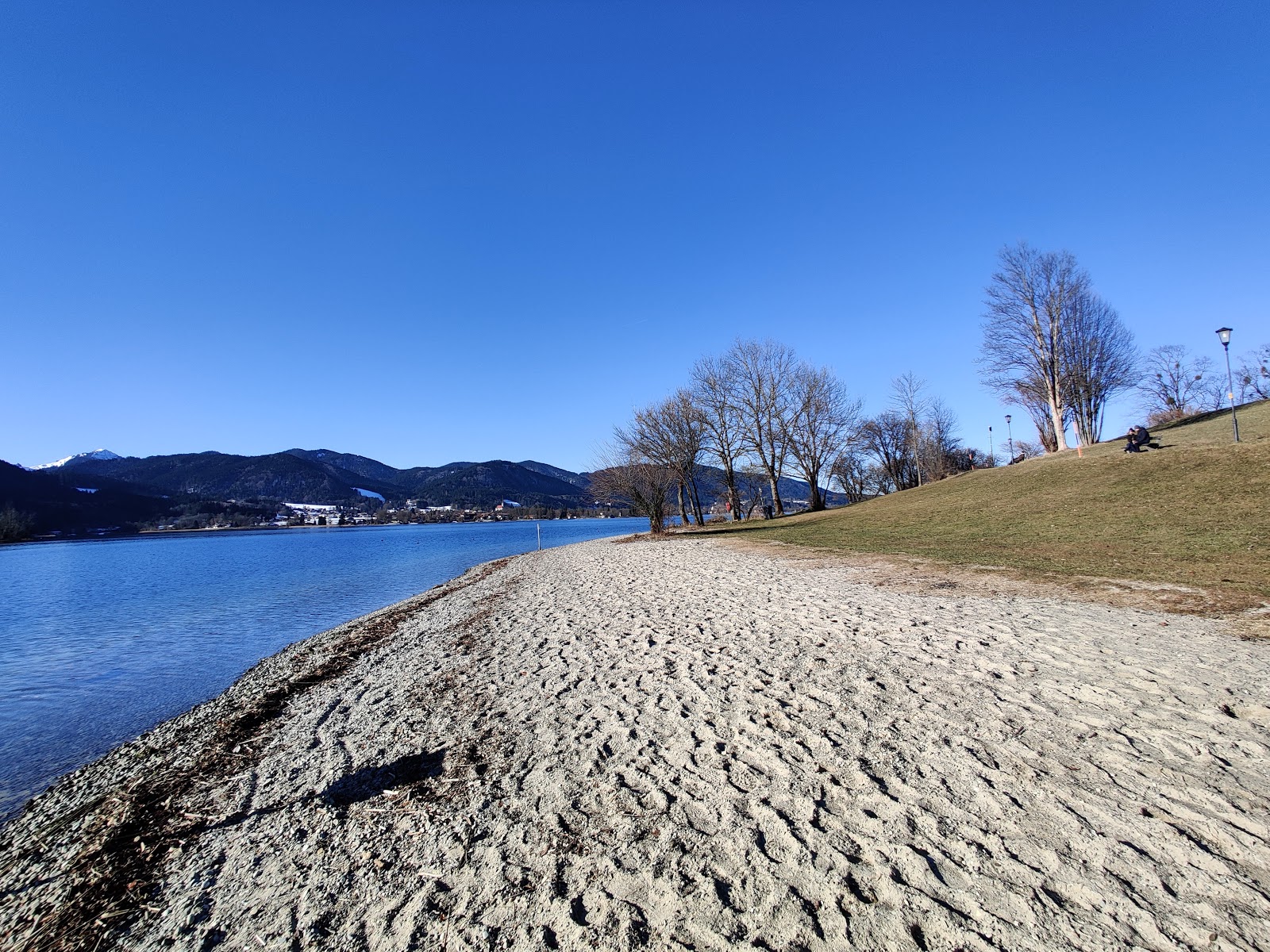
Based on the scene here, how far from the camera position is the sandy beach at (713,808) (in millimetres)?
2609

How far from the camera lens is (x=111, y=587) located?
28.3 metres

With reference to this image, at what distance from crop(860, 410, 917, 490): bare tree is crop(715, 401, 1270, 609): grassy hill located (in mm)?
25568

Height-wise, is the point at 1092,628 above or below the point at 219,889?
above

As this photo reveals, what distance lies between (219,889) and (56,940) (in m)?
0.81

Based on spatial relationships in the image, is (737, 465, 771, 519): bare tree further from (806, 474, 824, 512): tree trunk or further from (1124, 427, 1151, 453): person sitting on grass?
(1124, 427, 1151, 453): person sitting on grass

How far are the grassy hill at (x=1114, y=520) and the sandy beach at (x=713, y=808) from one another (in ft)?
16.2

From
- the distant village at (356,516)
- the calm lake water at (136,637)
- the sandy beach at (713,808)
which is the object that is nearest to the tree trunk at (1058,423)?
the sandy beach at (713,808)

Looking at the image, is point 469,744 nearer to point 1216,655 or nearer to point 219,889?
point 219,889

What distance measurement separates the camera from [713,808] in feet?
11.6

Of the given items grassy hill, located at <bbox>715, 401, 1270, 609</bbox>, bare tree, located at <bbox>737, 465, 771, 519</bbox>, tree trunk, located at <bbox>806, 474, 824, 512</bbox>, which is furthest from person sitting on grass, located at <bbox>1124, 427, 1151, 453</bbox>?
bare tree, located at <bbox>737, 465, 771, 519</bbox>

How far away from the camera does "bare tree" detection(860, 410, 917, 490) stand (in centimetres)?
5522

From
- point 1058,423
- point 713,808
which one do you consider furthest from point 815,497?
point 713,808

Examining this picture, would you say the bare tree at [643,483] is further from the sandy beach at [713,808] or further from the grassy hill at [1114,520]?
the sandy beach at [713,808]

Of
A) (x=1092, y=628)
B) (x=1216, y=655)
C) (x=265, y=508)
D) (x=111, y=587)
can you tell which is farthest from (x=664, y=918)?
(x=265, y=508)
